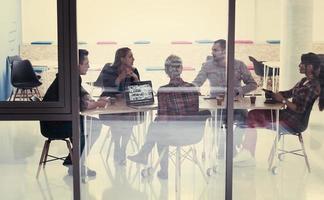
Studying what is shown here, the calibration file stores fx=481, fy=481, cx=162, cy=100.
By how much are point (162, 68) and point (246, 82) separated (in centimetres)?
57

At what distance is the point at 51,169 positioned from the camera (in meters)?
3.29

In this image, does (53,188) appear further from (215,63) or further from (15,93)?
(215,63)

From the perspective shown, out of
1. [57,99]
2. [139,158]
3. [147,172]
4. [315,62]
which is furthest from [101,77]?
[315,62]

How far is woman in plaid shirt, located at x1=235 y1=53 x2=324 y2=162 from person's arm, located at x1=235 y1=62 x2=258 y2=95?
17 centimetres

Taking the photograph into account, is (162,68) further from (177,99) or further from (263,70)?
(263,70)

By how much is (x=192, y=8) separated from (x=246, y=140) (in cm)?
98

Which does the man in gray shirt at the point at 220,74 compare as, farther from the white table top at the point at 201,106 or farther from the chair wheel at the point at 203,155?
the chair wheel at the point at 203,155

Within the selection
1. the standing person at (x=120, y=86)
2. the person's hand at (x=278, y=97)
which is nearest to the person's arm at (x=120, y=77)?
the standing person at (x=120, y=86)

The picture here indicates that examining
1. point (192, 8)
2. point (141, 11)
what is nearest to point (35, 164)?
point (141, 11)

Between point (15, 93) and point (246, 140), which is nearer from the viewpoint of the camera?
point (15, 93)

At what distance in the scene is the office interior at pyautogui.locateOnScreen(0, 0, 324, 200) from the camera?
309 cm

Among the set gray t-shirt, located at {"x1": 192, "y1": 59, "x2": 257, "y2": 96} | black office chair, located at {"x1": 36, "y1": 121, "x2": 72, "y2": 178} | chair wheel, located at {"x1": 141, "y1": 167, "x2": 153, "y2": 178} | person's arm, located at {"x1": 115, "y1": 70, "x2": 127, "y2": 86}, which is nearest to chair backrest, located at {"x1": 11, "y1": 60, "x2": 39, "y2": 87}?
black office chair, located at {"x1": 36, "y1": 121, "x2": 72, "y2": 178}

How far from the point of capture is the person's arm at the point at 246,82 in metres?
3.20

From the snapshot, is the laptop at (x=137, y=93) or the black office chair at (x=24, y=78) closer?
the black office chair at (x=24, y=78)
